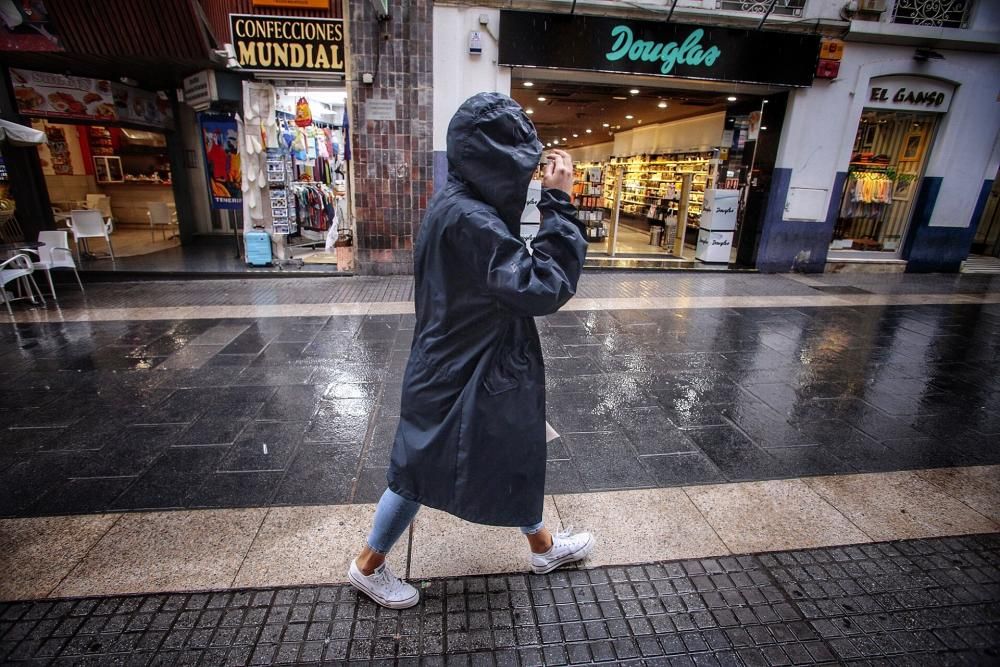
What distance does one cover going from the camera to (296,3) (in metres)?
7.73

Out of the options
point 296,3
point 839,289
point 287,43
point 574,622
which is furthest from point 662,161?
point 574,622

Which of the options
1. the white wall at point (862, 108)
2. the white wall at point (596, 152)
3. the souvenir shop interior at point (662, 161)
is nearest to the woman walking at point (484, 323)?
the souvenir shop interior at point (662, 161)

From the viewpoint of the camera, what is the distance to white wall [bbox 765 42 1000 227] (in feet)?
29.3

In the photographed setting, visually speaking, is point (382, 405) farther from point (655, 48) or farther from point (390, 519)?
point (655, 48)

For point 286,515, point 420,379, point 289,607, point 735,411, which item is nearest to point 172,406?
point 286,515

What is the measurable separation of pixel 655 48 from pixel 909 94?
502cm

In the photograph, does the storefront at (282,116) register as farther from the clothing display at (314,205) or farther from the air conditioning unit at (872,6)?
the air conditioning unit at (872,6)

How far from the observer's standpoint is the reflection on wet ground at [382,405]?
10.3 feet

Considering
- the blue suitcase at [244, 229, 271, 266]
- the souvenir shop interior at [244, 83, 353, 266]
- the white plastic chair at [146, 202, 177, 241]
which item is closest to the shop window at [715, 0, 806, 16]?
the souvenir shop interior at [244, 83, 353, 266]

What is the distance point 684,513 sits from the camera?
2844mm

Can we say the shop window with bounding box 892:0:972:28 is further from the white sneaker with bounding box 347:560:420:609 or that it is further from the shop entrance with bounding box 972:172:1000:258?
the white sneaker with bounding box 347:560:420:609

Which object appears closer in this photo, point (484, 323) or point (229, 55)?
point (484, 323)

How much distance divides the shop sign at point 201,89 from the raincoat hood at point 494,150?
914 cm

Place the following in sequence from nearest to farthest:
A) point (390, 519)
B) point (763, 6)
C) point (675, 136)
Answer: point (390, 519)
point (763, 6)
point (675, 136)
